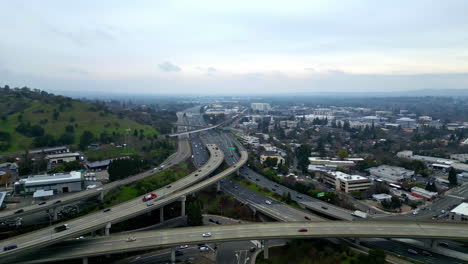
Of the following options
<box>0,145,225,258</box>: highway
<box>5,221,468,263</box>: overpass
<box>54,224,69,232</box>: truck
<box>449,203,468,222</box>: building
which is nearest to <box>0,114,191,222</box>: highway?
<box>0,145,225,258</box>: highway

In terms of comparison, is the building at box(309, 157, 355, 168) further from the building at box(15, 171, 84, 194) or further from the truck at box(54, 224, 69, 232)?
the truck at box(54, 224, 69, 232)

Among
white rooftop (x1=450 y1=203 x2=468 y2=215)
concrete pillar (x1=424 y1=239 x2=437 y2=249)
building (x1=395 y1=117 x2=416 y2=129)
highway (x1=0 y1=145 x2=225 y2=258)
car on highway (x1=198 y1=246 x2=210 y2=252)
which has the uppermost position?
building (x1=395 y1=117 x2=416 y2=129)

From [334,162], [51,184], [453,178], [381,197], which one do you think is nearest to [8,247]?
[51,184]

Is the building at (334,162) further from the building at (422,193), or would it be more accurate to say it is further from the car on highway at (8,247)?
the car on highway at (8,247)

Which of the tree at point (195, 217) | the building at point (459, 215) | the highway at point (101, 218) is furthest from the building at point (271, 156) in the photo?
the building at point (459, 215)

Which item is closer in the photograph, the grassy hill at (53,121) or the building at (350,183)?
the building at (350,183)

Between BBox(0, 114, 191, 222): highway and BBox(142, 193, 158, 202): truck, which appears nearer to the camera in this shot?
BBox(0, 114, 191, 222): highway

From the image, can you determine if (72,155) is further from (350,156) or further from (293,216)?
(350,156)
